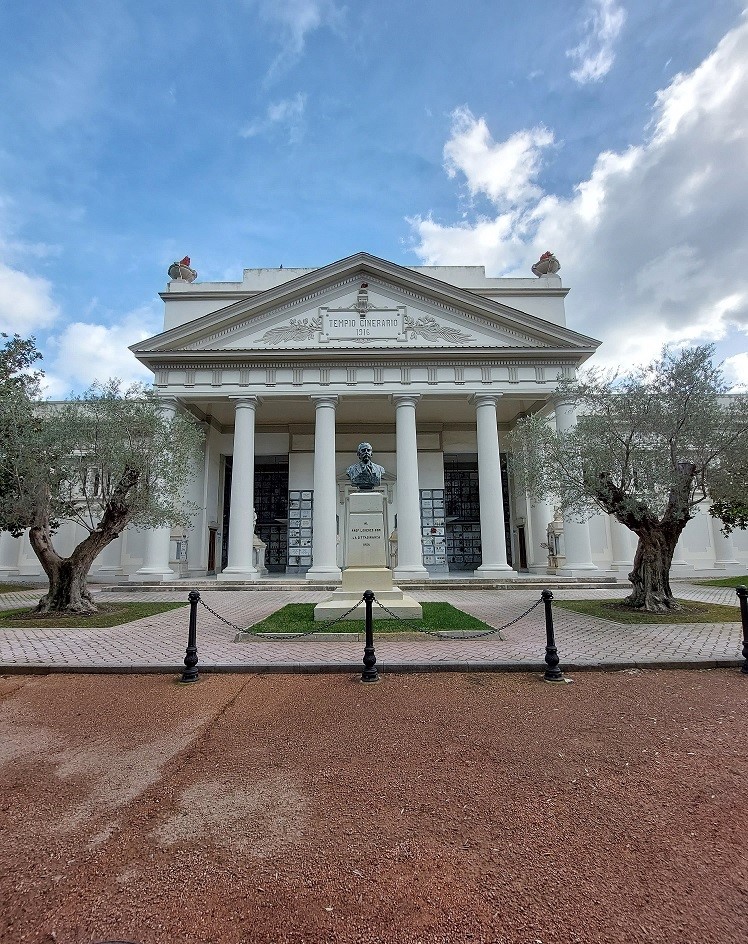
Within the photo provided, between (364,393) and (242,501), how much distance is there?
6231 millimetres

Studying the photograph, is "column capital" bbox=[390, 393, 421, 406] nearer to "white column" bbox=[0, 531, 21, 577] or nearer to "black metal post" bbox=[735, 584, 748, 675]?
"black metal post" bbox=[735, 584, 748, 675]

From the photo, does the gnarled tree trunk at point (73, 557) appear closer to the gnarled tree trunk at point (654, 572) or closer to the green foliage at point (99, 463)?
the green foliage at point (99, 463)

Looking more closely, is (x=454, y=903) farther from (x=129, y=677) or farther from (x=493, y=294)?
(x=493, y=294)

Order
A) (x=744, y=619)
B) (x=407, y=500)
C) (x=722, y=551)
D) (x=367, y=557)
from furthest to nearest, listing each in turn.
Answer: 1. (x=722, y=551)
2. (x=407, y=500)
3. (x=367, y=557)
4. (x=744, y=619)

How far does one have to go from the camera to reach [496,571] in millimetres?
17312

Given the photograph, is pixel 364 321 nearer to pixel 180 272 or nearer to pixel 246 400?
pixel 246 400

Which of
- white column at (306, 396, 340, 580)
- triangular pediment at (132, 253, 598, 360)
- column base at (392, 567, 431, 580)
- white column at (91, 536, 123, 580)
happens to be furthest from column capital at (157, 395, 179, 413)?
column base at (392, 567, 431, 580)

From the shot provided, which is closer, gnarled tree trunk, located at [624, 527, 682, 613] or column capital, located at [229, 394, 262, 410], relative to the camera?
gnarled tree trunk, located at [624, 527, 682, 613]

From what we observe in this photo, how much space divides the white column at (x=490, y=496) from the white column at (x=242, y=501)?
8.47 metres

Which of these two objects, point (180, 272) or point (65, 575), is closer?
point (65, 575)

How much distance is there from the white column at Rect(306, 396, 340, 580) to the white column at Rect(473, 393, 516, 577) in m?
5.44

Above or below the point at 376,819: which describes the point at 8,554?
above

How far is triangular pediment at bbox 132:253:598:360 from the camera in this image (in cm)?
1895

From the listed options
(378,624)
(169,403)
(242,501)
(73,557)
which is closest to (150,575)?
(242,501)
